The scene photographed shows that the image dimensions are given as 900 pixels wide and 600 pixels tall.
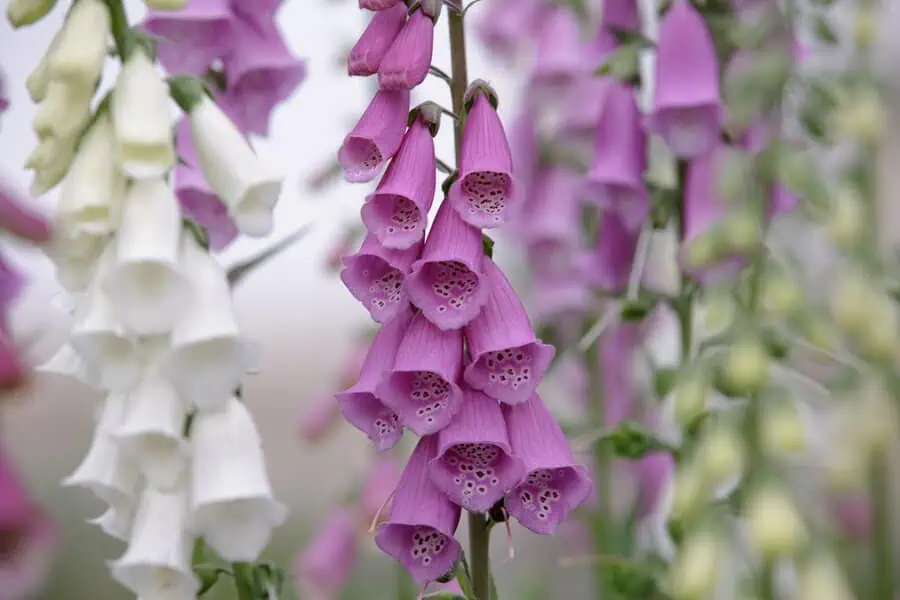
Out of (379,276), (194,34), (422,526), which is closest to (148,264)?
(379,276)

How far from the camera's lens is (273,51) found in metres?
1.11

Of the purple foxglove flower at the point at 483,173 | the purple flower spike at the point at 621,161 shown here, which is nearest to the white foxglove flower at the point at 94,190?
the purple foxglove flower at the point at 483,173

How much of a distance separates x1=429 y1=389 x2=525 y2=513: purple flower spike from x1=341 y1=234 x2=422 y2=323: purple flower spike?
8cm

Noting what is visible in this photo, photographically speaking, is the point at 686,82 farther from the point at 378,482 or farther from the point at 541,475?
the point at 378,482

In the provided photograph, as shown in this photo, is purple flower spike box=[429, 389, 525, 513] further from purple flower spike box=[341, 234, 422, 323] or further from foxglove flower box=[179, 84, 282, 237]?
foxglove flower box=[179, 84, 282, 237]

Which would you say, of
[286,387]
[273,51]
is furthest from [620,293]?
[286,387]

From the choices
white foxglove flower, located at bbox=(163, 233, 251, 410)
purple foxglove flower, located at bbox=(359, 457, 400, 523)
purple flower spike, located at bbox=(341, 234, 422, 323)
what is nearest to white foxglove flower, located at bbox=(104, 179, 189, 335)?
white foxglove flower, located at bbox=(163, 233, 251, 410)

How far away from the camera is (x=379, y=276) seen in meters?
0.84

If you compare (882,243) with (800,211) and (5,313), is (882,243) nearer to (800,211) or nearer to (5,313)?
(800,211)

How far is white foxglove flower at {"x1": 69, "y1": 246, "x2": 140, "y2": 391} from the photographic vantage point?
0.76 meters

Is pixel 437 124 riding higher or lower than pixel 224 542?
higher

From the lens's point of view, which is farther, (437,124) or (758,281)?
(758,281)

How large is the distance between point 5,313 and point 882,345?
0.96 meters

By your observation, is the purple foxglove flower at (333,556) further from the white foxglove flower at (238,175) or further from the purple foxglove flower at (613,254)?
the white foxglove flower at (238,175)
